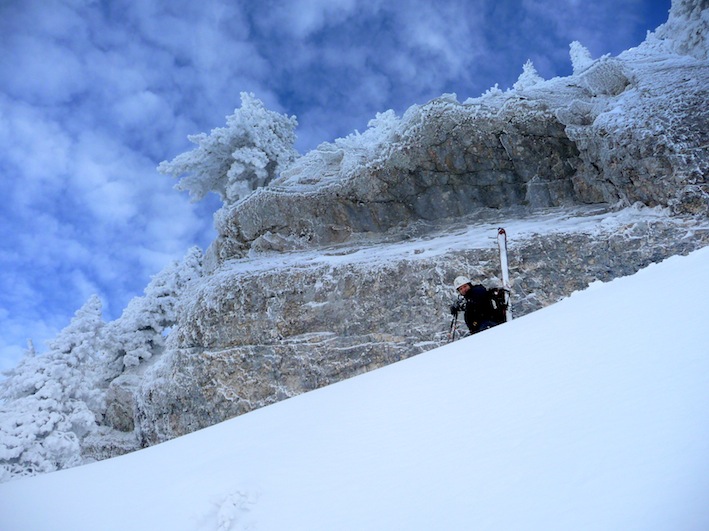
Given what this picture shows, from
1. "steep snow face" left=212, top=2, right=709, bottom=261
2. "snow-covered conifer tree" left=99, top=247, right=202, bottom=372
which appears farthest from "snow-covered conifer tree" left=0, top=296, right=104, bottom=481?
"steep snow face" left=212, top=2, right=709, bottom=261

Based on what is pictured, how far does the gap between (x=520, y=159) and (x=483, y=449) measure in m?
16.4

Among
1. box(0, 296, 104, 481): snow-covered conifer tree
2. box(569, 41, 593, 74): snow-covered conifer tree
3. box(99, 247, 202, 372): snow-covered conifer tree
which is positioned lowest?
box(0, 296, 104, 481): snow-covered conifer tree

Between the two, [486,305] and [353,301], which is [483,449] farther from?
[353,301]

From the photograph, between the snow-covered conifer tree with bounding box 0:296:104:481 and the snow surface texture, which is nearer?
the snow surface texture

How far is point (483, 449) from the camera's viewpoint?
252cm

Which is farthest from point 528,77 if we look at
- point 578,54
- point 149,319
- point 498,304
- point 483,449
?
point 483,449

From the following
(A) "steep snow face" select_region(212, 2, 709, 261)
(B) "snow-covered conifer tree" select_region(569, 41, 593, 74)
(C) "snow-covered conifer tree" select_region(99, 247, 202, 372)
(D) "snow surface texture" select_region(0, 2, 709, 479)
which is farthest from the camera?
(B) "snow-covered conifer tree" select_region(569, 41, 593, 74)

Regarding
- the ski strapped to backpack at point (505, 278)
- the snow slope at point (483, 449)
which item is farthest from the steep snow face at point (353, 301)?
the snow slope at point (483, 449)

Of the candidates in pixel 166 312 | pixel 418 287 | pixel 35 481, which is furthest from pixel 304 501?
pixel 166 312

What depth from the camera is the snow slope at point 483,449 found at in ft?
6.37

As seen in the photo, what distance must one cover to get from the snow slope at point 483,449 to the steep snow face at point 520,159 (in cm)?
1187

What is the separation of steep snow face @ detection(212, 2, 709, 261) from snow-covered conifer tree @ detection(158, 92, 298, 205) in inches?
221

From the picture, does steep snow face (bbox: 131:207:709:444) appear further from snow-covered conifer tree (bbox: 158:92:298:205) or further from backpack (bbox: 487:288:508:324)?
snow-covered conifer tree (bbox: 158:92:298:205)

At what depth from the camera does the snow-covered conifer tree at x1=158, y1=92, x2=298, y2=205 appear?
25031 millimetres
